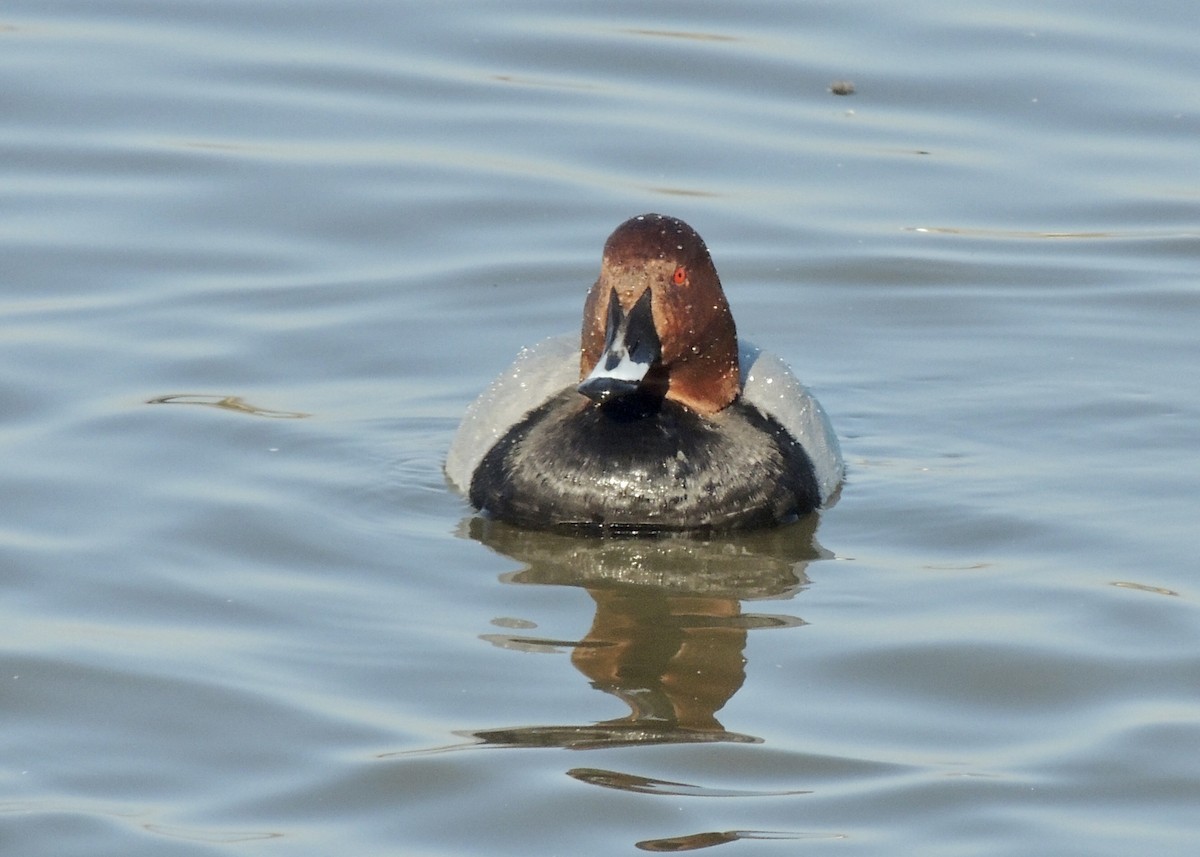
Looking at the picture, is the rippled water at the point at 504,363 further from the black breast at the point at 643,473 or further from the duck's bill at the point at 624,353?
the duck's bill at the point at 624,353

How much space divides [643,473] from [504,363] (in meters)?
1.96

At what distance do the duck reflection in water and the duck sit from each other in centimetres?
10

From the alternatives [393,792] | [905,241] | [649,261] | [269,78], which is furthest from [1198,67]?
[393,792]

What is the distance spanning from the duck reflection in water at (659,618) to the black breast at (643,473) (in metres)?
0.07

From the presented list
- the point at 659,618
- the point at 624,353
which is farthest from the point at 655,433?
the point at 659,618

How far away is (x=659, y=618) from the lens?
694cm

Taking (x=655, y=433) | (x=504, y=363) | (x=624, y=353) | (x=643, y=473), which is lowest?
(x=643, y=473)

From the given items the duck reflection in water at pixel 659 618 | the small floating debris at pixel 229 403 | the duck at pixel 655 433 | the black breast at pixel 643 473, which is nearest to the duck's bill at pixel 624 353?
the duck at pixel 655 433

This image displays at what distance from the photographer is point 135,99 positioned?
12.6 m

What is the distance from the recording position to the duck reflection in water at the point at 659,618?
5953 millimetres

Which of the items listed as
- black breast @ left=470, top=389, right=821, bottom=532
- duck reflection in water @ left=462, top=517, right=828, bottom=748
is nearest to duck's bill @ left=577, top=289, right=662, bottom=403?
black breast @ left=470, top=389, right=821, bottom=532

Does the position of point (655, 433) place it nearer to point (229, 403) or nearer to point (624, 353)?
point (624, 353)

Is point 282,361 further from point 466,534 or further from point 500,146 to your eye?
point 500,146

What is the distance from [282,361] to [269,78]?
3.93 metres
